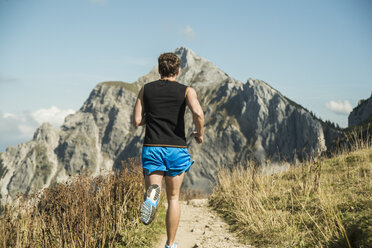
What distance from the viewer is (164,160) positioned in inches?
145

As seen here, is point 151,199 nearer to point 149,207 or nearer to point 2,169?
point 149,207

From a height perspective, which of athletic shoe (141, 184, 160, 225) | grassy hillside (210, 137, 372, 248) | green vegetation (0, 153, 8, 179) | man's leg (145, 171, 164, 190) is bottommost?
green vegetation (0, 153, 8, 179)

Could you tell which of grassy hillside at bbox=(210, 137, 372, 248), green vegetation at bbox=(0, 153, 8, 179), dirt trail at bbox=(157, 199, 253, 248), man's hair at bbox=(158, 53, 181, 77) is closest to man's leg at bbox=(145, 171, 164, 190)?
man's hair at bbox=(158, 53, 181, 77)

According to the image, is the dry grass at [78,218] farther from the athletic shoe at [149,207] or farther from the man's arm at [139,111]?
the man's arm at [139,111]

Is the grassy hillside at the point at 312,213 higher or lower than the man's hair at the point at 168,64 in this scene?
lower

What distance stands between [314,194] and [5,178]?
216 metres

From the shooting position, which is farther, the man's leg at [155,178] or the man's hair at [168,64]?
the man's hair at [168,64]

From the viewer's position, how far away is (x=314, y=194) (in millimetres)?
5867

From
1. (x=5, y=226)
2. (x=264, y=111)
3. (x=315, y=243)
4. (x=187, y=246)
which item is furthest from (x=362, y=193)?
(x=264, y=111)

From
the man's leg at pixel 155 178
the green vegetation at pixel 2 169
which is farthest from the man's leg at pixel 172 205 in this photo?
the green vegetation at pixel 2 169

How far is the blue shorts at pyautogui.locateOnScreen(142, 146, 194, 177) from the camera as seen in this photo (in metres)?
3.65

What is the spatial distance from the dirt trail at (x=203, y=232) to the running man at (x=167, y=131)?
1531mm

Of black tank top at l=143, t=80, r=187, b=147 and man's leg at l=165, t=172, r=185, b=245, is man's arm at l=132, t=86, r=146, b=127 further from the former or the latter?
man's leg at l=165, t=172, r=185, b=245

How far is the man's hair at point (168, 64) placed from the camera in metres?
3.82
